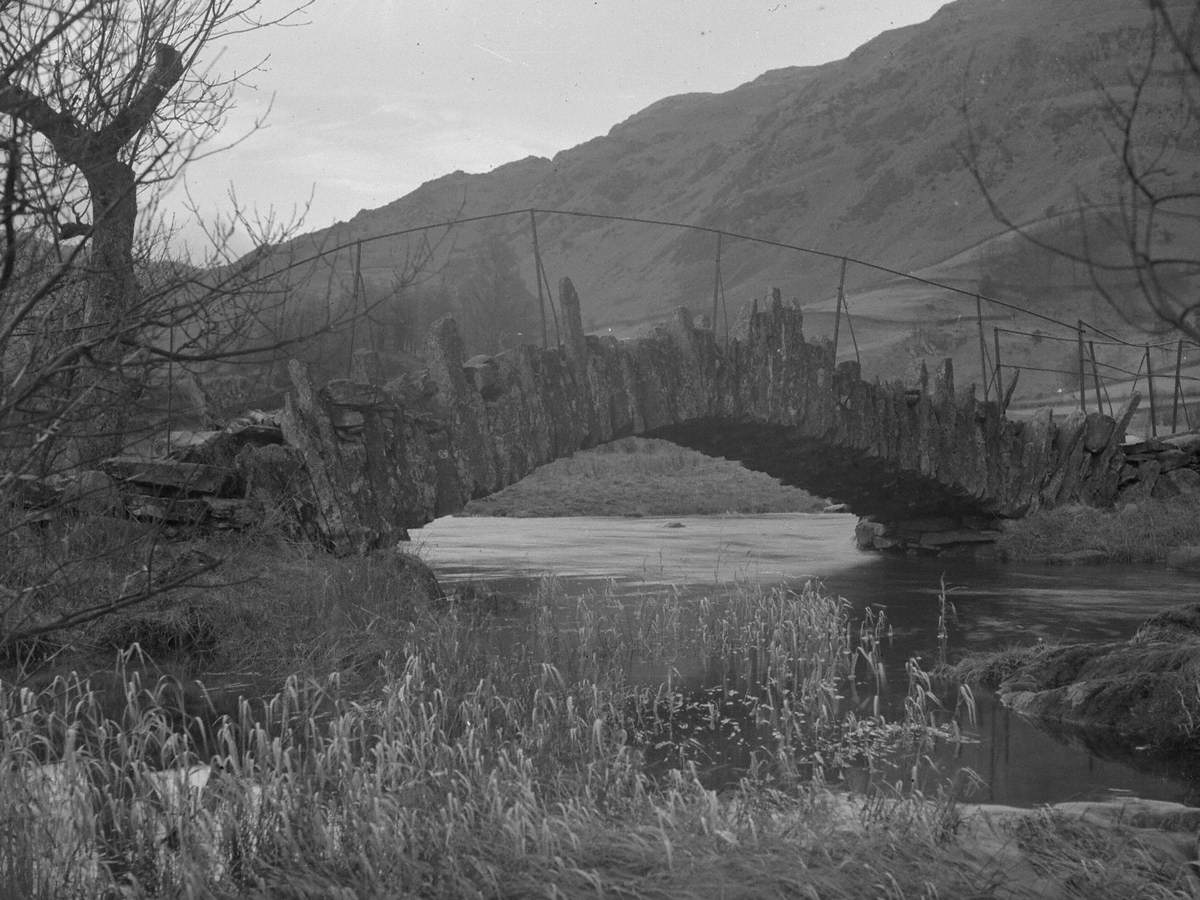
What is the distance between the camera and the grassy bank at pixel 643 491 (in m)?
32.1

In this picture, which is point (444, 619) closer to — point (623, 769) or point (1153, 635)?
point (623, 769)

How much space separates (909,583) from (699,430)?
12.0 feet

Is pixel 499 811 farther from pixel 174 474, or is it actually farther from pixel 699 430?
pixel 699 430

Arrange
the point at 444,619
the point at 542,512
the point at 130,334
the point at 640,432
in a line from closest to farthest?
the point at 130,334, the point at 444,619, the point at 640,432, the point at 542,512

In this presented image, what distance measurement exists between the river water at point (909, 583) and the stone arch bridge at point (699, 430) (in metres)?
1.37

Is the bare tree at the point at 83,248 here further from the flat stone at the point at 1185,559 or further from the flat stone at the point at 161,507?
the flat stone at the point at 1185,559

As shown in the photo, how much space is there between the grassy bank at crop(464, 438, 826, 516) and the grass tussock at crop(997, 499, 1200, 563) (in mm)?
11260

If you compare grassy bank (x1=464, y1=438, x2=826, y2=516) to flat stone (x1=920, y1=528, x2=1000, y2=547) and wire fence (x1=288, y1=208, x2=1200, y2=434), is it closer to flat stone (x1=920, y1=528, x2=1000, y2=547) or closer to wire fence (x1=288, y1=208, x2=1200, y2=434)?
wire fence (x1=288, y1=208, x2=1200, y2=434)

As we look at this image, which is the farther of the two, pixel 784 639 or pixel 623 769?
pixel 784 639

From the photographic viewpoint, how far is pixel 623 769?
23.7ft

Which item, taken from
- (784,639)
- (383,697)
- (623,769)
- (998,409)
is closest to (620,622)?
(784,639)

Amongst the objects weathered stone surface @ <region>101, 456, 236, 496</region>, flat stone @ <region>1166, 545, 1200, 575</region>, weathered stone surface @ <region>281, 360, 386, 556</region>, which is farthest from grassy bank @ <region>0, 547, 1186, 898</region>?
flat stone @ <region>1166, 545, 1200, 575</region>

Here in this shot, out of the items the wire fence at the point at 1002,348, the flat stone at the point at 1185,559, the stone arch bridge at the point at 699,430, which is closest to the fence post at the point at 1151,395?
the stone arch bridge at the point at 699,430

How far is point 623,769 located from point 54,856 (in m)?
2.87
